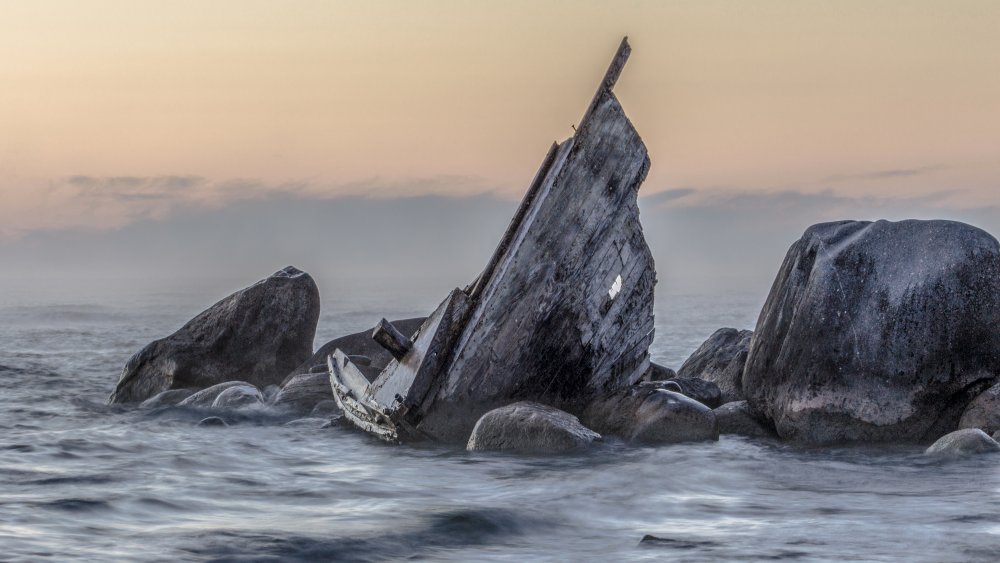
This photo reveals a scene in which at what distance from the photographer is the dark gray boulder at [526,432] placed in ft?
38.4

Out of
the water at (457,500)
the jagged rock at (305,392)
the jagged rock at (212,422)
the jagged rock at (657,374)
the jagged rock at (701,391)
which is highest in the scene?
the jagged rock at (657,374)

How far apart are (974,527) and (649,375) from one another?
7799mm

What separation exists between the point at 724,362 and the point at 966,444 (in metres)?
5.59

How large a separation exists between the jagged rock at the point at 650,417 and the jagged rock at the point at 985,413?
2.55 metres

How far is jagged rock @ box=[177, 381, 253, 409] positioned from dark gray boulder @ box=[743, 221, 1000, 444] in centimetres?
812

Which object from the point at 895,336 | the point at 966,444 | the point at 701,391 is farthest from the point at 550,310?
the point at 966,444

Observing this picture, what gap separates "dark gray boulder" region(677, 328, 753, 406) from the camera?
1544cm

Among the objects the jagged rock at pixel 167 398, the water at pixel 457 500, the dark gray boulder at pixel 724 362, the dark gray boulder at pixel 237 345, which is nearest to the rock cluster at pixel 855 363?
the water at pixel 457 500

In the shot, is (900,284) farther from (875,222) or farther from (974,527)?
(974,527)

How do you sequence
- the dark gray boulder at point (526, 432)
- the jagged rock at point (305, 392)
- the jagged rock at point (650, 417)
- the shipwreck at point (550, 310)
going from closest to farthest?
the dark gray boulder at point (526, 432)
the jagged rock at point (650, 417)
the shipwreck at point (550, 310)
the jagged rock at point (305, 392)

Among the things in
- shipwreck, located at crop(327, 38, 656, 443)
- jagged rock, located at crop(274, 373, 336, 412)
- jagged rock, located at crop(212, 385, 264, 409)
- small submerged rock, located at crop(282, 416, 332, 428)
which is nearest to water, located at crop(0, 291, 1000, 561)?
small submerged rock, located at crop(282, 416, 332, 428)

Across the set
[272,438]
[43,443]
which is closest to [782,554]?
[272,438]

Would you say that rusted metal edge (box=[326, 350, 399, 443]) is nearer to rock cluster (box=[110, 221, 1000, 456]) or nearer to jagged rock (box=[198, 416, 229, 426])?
rock cluster (box=[110, 221, 1000, 456])

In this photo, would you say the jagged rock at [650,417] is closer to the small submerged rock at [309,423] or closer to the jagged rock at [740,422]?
the jagged rock at [740,422]
